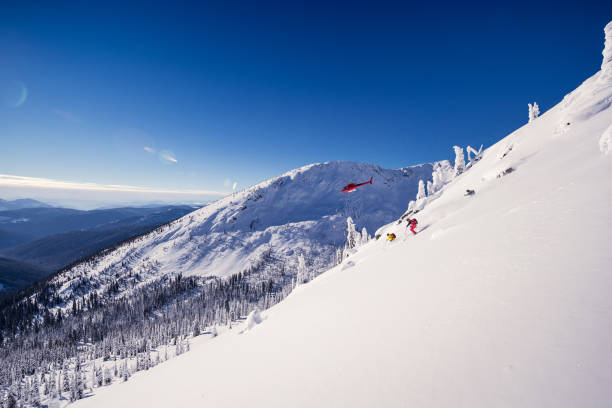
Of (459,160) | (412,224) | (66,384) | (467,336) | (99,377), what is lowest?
(66,384)

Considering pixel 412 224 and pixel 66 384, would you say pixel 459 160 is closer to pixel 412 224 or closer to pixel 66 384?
pixel 412 224

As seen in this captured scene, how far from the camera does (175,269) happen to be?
197250 mm

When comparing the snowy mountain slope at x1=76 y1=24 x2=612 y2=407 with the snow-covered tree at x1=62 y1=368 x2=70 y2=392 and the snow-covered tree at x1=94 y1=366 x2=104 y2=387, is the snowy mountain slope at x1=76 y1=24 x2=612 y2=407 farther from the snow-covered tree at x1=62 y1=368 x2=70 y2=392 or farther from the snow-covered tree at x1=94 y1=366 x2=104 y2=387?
the snow-covered tree at x1=62 y1=368 x2=70 y2=392

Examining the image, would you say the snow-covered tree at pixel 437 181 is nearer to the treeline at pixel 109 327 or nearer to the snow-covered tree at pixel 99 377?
the treeline at pixel 109 327

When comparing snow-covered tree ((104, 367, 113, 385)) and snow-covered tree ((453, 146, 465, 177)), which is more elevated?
A: snow-covered tree ((453, 146, 465, 177))

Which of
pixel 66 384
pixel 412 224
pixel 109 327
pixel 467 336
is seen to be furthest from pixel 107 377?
pixel 467 336

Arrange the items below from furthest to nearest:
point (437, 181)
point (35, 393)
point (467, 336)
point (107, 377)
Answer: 1. point (437, 181)
2. point (107, 377)
3. point (35, 393)
4. point (467, 336)

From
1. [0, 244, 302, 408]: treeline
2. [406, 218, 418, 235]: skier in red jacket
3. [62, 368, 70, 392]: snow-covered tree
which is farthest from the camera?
[0, 244, 302, 408]: treeline

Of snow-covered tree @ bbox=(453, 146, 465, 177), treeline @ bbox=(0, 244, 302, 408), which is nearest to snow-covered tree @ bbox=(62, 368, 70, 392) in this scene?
treeline @ bbox=(0, 244, 302, 408)

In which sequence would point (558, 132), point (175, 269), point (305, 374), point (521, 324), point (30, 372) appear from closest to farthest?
point (521, 324) < point (305, 374) < point (558, 132) < point (30, 372) < point (175, 269)

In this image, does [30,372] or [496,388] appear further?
[30,372]

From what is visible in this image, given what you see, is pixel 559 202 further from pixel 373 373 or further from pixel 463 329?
pixel 373 373

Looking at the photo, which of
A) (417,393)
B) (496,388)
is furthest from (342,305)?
(496,388)

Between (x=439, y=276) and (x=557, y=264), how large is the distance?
11.1 ft
